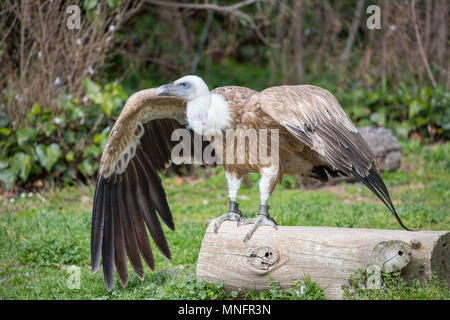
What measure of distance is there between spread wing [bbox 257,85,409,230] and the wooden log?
233mm

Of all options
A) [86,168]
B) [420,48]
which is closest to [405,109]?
[420,48]

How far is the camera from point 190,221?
5.75 metres

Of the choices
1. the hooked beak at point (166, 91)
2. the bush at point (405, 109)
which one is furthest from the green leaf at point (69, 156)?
the bush at point (405, 109)

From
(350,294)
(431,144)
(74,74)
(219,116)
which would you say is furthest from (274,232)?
(431,144)

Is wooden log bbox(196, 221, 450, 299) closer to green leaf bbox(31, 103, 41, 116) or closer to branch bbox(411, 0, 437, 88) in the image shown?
green leaf bbox(31, 103, 41, 116)

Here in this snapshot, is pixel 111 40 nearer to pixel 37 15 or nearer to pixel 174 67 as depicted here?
pixel 37 15

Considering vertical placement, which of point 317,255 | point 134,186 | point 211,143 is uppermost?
point 211,143

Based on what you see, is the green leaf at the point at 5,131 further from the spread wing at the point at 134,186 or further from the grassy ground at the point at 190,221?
the spread wing at the point at 134,186

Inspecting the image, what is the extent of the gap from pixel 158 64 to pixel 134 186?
578 cm

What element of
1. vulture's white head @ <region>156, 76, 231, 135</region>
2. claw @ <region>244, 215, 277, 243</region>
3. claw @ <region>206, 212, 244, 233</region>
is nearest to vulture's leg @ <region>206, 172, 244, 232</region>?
claw @ <region>206, 212, 244, 233</region>

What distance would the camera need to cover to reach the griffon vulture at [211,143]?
3.54 meters

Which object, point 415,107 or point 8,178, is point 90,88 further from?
point 415,107

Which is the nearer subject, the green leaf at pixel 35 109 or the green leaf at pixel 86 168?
the green leaf at pixel 35 109

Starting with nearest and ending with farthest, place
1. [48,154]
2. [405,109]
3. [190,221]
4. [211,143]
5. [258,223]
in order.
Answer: [258,223]
[211,143]
[190,221]
[48,154]
[405,109]
